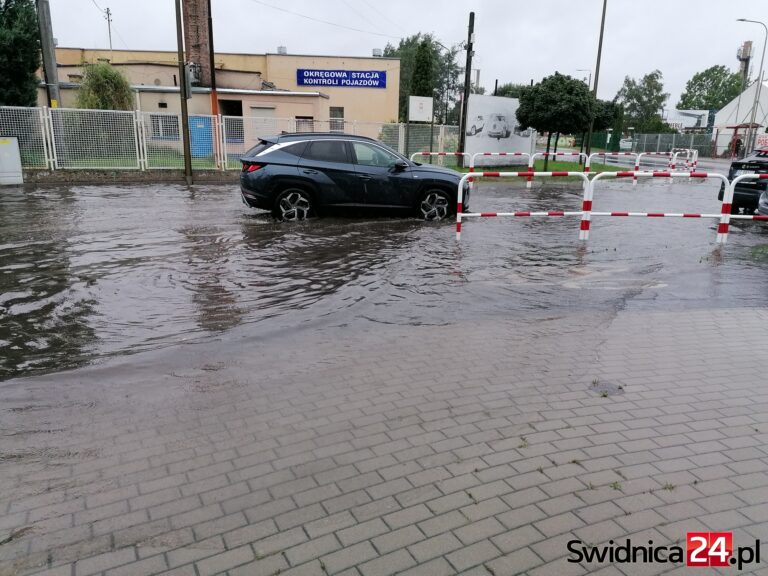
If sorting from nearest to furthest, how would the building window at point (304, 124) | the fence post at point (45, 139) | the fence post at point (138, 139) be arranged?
the fence post at point (45, 139) → the fence post at point (138, 139) → the building window at point (304, 124)

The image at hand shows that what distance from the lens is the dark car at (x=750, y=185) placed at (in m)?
14.2

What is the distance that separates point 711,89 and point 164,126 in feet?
371

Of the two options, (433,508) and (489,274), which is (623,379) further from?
(489,274)

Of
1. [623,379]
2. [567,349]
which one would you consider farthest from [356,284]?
[623,379]

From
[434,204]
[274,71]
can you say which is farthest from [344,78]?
[434,204]

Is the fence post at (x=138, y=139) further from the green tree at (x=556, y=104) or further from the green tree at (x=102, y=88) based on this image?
the green tree at (x=556, y=104)

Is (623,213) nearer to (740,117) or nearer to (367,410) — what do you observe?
(367,410)

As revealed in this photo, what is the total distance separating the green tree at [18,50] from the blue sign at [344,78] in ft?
69.9

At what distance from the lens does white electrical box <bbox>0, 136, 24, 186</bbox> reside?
1886 centimetres

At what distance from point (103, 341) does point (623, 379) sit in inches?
184

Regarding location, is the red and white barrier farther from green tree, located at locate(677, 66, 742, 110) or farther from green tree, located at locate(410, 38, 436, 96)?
green tree, located at locate(677, 66, 742, 110)

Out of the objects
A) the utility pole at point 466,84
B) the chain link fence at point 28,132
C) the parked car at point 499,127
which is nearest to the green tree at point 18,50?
the chain link fence at point 28,132

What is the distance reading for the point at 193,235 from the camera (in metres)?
10.8

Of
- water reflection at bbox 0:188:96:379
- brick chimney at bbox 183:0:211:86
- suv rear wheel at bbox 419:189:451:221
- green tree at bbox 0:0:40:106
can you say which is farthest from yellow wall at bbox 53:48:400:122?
water reflection at bbox 0:188:96:379
